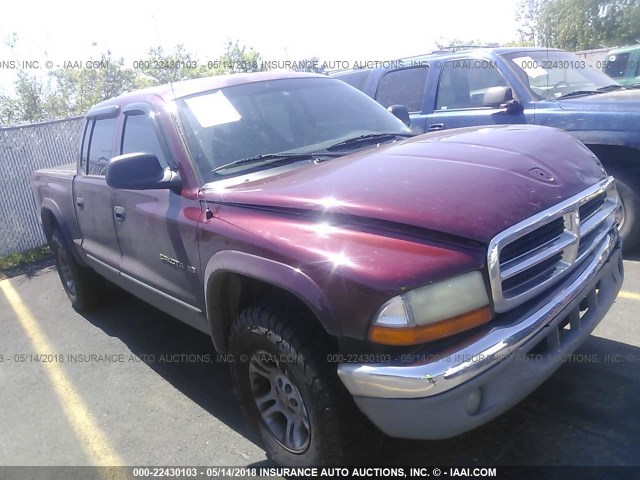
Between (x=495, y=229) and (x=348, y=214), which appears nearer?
(x=495, y=229)

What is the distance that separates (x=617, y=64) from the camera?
39.4 ft

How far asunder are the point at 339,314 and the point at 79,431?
7.54ft

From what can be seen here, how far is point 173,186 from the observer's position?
10.6ft

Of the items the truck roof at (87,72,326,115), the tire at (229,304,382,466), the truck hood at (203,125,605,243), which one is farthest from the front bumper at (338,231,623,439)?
the truck roof at (87,72,326,115)

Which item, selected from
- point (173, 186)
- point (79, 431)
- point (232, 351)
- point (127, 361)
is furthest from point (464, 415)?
point (127, 361)

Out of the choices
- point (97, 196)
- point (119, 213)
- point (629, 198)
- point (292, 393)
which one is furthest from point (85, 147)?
point (629, 198)

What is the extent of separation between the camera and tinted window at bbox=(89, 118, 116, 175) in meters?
4.37

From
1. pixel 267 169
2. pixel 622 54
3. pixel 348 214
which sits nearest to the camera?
pixel 348 214

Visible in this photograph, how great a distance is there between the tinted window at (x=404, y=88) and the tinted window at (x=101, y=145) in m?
3.32

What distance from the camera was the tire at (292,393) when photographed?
2.38 meters

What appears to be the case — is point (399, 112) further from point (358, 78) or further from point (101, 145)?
point (358, 78)

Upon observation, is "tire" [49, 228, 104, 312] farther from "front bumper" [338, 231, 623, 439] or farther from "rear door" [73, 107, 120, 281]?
"front bumper" [338, 231, 623, 439]

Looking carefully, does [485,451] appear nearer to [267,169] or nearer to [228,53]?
[267,169]

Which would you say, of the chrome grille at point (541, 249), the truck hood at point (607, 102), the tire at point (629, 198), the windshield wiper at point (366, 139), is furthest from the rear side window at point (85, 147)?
the tire at point (629, 198)
